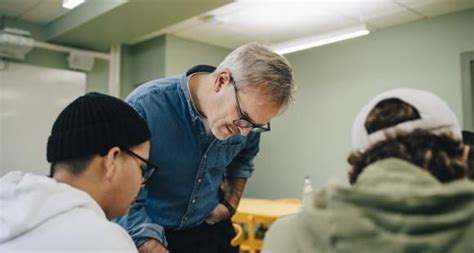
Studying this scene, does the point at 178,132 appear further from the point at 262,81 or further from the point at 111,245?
the point at 111,245

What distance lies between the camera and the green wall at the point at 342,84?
162 inches

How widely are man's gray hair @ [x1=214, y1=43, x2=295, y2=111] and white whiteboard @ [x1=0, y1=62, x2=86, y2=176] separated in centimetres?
349

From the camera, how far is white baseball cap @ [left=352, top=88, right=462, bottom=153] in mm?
758

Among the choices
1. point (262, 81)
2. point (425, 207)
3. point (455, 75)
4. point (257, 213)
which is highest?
point (455, 75)

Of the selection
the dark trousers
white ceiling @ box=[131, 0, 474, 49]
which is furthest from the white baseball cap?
white ceiling @ box=[131, 0, 474, 49]

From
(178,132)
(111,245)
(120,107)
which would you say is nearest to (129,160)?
(120,107)

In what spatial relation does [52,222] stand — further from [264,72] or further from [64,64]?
[64,64]

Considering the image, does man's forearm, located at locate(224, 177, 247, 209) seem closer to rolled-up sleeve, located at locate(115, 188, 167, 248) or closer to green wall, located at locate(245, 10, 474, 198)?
rolled-up sleeve, located at locate(115, 188, 167, 248)

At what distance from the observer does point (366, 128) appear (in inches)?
32.1

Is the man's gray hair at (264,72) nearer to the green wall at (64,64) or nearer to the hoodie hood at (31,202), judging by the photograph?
the hoodie hood at (31,202)

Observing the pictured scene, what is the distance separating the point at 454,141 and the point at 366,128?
0.15m

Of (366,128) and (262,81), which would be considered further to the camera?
(262,81)

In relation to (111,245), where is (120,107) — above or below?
above

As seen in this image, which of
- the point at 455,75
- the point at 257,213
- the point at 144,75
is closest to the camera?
the point at 257,213
